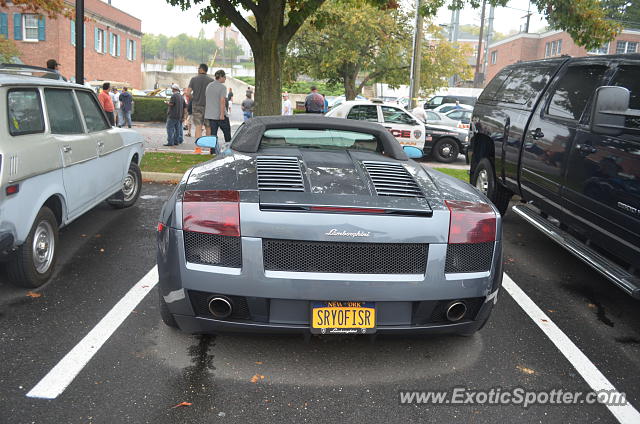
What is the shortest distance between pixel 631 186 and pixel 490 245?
144 cm

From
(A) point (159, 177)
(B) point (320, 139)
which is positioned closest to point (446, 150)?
(A) point (159, 177)

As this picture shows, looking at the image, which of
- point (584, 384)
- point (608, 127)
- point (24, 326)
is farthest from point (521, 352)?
point (24, 326)

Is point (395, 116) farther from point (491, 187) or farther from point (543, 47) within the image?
point (543, 47)

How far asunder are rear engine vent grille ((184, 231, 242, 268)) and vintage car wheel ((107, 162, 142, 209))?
4550 mm

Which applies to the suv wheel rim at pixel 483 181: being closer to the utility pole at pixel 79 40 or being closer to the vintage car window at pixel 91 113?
the vintage car window at pixel 91 113

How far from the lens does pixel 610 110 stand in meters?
4.14

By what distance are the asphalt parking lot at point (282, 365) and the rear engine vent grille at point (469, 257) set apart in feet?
2.21

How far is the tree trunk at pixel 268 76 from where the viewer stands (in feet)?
40.1

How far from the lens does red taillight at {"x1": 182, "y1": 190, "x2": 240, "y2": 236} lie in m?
3.11

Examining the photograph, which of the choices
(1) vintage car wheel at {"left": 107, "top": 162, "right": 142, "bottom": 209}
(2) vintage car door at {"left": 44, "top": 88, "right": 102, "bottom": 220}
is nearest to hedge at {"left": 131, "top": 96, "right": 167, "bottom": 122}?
(1) vintage car wheel at {"left": 107, "top": 162, "right": 142, "bottom": 209}

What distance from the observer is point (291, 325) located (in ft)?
10.6

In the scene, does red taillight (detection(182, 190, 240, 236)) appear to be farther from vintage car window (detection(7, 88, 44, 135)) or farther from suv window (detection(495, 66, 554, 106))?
suv window (detection(495, 66, 554, 106))

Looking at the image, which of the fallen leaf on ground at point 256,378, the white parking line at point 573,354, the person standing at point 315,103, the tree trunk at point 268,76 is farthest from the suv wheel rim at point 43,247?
the person standing at point 315,103

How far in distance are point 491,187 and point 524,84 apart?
1354mm
